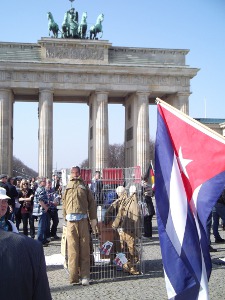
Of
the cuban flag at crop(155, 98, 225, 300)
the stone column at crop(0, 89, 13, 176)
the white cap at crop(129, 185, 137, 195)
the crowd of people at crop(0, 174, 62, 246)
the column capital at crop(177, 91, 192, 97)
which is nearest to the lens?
the cuban flag at crop(155, 98, 225, 300)

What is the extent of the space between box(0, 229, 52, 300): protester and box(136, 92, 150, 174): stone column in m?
40.3

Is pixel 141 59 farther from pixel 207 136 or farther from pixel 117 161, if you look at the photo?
pixel 117 161

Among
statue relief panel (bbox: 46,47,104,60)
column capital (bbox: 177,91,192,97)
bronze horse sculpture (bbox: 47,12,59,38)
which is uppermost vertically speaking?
bronze horse sculpture (bbox: 47,12,59,38)

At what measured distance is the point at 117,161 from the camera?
9500cm

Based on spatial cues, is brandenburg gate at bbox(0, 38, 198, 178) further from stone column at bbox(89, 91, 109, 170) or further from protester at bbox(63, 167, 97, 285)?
protester at bbox(63, 167, 97, 285)

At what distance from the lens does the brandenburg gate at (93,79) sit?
4169cm

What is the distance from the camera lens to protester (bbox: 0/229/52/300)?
1.88m

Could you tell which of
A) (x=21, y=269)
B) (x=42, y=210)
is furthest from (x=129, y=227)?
(x=21, y=269)

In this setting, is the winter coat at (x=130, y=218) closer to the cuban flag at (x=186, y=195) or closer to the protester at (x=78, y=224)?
the protester at (x=78, y=224)

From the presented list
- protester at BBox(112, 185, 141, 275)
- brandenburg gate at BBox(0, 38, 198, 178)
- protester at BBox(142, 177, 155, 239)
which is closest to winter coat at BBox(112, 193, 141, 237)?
protester at BBox(112, 185, 141, 275)

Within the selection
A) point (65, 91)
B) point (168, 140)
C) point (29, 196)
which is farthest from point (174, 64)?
point (168, 140)

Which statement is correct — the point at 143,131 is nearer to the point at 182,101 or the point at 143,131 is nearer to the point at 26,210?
the point at 182,101

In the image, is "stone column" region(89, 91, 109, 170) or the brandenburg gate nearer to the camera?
the brandenburg gate

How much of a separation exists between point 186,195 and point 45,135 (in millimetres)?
38071
